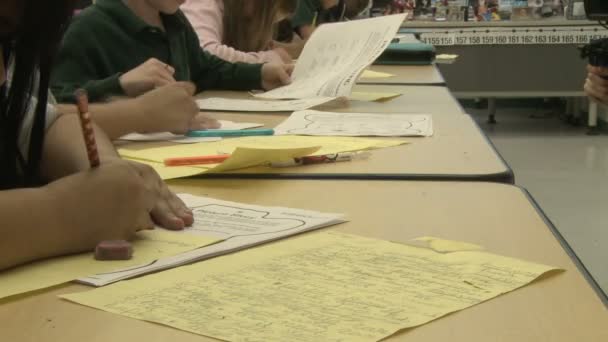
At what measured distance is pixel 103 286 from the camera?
523 mm

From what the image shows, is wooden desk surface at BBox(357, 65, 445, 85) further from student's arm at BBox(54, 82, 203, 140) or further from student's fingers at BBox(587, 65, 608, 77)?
student's arm at BBox(54, 82, 203, 140)

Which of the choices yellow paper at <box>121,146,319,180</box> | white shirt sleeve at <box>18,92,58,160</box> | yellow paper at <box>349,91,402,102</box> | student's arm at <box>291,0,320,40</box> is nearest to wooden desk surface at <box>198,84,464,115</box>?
yellow paper at <box>349,91,402,102</box>

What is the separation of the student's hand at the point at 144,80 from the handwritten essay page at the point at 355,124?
7.5 inches

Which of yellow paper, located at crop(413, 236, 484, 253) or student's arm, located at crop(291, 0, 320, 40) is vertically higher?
student's arm, located at crop(291, 0, 320, 40)

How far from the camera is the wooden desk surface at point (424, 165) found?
33.9 inches

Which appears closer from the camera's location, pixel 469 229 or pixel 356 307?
pixel 356 307

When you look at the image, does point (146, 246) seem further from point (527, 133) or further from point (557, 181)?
point (527, 133)

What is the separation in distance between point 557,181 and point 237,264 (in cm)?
284

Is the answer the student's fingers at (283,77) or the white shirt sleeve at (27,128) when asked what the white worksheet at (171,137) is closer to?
the white shirt sleeve at (27,128)

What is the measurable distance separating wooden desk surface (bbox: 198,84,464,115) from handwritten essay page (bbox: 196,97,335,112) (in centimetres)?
2

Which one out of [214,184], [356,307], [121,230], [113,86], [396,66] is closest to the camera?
[356,307]

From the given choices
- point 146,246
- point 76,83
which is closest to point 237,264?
point 146,246

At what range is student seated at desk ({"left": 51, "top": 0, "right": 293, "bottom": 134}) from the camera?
4.18ft

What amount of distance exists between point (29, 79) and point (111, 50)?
0.74 m
